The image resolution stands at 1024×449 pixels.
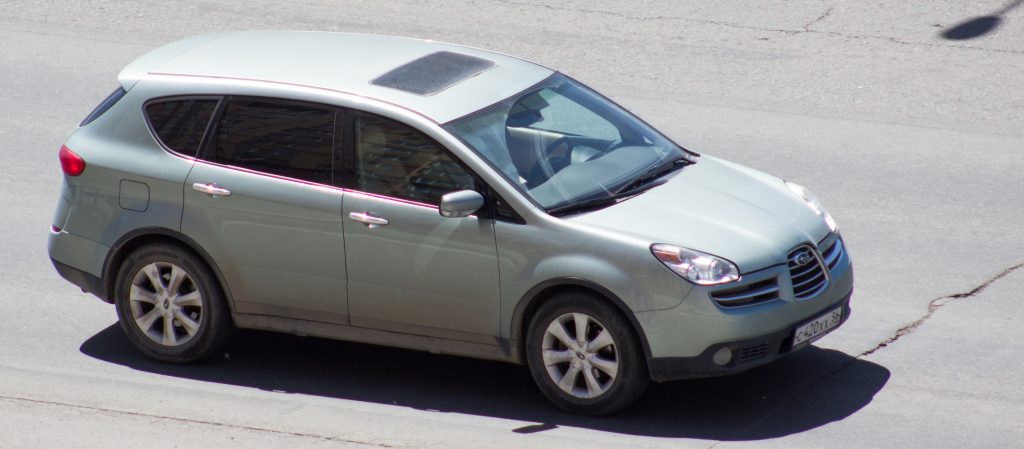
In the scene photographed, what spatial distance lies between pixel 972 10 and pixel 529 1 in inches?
179

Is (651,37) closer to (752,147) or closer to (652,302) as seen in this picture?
(752,147)

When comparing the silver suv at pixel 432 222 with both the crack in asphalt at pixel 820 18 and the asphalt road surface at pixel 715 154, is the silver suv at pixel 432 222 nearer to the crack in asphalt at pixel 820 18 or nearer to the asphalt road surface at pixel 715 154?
the asphalt road surface at pixel 715 154

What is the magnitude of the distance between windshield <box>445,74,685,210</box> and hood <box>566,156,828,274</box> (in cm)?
20

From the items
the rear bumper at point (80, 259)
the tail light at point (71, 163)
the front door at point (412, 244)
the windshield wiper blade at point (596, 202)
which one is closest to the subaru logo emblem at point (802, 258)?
the windshield wiper blade at point (596, 202)

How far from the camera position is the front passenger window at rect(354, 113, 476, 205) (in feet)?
24.6

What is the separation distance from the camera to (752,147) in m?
11.7

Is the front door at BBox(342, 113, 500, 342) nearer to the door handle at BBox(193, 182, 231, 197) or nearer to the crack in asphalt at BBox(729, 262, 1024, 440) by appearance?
the door handle at BBox(193, 182, 231, 197)

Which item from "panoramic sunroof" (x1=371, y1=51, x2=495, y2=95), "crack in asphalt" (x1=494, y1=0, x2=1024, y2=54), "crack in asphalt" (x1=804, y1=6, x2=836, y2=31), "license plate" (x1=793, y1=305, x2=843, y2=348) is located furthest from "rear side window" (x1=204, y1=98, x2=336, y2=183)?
"crack in asphalt" (x1=804, y1=6, x2=836, y2=31)

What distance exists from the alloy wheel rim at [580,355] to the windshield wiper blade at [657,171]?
837 mm

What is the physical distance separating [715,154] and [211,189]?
16.2 ft

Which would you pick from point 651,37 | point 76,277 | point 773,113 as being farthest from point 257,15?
point 76,277

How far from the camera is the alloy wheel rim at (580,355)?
722 centimetres

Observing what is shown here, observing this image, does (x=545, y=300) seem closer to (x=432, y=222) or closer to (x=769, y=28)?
(x=432, y=222)

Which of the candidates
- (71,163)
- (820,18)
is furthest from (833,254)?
(820,18)
